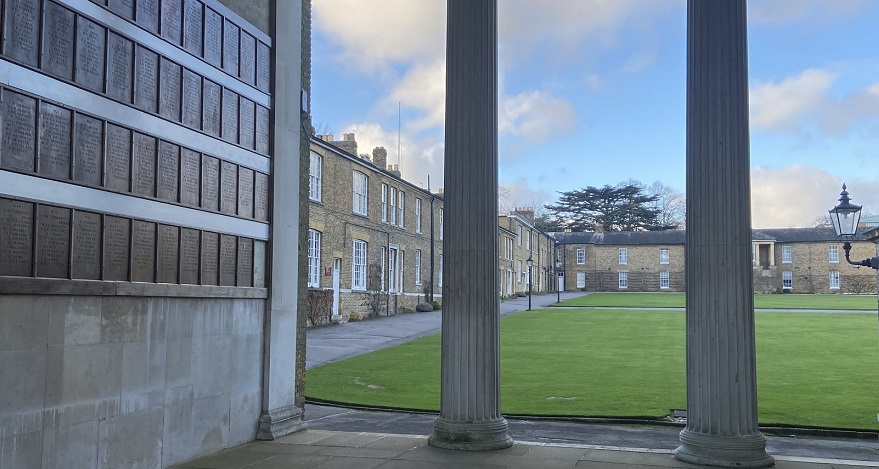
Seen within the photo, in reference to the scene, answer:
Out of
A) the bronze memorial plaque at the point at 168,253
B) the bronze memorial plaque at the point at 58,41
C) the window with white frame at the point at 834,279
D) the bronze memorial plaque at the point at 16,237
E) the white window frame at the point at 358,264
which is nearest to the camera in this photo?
the bronze memorial plaque at the point at 16,237

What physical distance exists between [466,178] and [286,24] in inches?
143

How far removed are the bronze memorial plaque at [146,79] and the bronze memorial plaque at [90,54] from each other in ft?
1.48

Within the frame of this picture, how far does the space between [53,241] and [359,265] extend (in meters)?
26.8

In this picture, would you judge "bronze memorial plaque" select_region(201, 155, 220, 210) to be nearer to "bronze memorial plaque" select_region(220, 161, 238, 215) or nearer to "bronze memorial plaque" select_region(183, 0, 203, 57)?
"bronze memorial plaque" select_region(220, 161, 238, 215)

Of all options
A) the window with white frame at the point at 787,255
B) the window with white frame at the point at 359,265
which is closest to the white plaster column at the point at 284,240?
the window with white frame at the point at 359,265

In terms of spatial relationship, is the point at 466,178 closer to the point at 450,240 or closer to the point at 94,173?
the point at 450,240

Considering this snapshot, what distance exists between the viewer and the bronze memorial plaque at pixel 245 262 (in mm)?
8547

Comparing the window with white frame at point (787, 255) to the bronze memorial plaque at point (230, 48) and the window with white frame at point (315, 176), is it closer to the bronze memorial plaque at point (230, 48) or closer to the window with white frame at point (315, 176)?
the window with white frame at point (315, 176)

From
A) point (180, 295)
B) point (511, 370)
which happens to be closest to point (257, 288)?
point (180, 295)

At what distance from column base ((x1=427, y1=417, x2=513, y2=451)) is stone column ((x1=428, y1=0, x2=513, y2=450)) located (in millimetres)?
11

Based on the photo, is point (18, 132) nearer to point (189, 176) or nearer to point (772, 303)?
point (189, 176)

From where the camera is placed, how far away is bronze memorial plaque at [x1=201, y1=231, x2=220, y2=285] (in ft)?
26.1

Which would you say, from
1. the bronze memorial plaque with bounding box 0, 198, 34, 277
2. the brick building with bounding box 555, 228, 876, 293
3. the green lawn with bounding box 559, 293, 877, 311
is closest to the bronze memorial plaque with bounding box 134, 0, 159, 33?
the bronze memorial plaque with bounding box 0, 198, 34, 277

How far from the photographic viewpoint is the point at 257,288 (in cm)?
880
